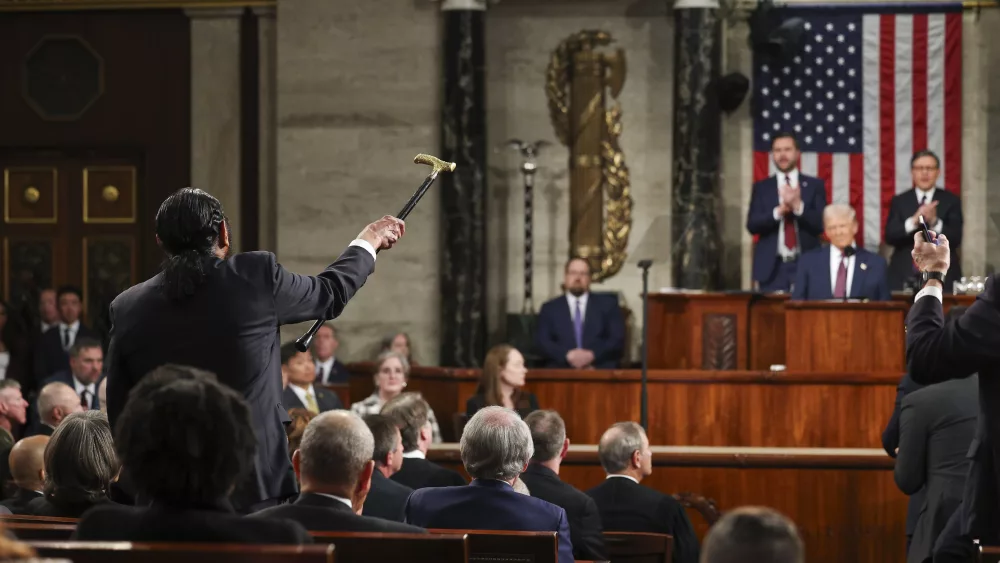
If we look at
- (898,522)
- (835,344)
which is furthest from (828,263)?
(898,522)

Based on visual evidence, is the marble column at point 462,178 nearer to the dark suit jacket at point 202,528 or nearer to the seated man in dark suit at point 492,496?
the seated man in dark suit at point 492,496

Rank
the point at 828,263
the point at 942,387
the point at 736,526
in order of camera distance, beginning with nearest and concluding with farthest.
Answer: the point at 736,526
the point at 942,387
the point at 828,263

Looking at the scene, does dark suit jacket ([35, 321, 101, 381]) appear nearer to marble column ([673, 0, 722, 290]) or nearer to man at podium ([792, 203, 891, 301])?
marble column ([673, 0, 722, 290])

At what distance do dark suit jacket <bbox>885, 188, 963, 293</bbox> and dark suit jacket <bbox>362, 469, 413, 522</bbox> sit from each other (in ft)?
21.8

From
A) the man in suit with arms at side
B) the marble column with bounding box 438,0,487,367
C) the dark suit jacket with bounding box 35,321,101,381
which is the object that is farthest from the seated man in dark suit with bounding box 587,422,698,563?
the marble column with bounding box 438,0,487,367

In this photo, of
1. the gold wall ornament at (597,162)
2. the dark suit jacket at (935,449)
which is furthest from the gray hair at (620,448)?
the gold wall ornament at (597,162)

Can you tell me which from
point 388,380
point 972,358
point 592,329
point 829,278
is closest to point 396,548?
point 972,358

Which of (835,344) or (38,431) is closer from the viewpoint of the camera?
(38,431)

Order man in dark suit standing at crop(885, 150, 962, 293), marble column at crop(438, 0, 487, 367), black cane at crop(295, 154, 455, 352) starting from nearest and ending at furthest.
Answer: black cane at crop(295, 154, 455, 352) → man in dark suit standing at crop(885, 150, 962, 293) → marble column at crop(438, 0, 487, 367)

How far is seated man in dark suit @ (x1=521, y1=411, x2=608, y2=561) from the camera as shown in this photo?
549 centimetres

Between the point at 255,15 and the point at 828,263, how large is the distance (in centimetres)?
601

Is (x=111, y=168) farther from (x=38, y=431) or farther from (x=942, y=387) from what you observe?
(x=942, y=387)

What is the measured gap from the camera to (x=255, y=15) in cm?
1359

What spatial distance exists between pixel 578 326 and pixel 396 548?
8372mm
